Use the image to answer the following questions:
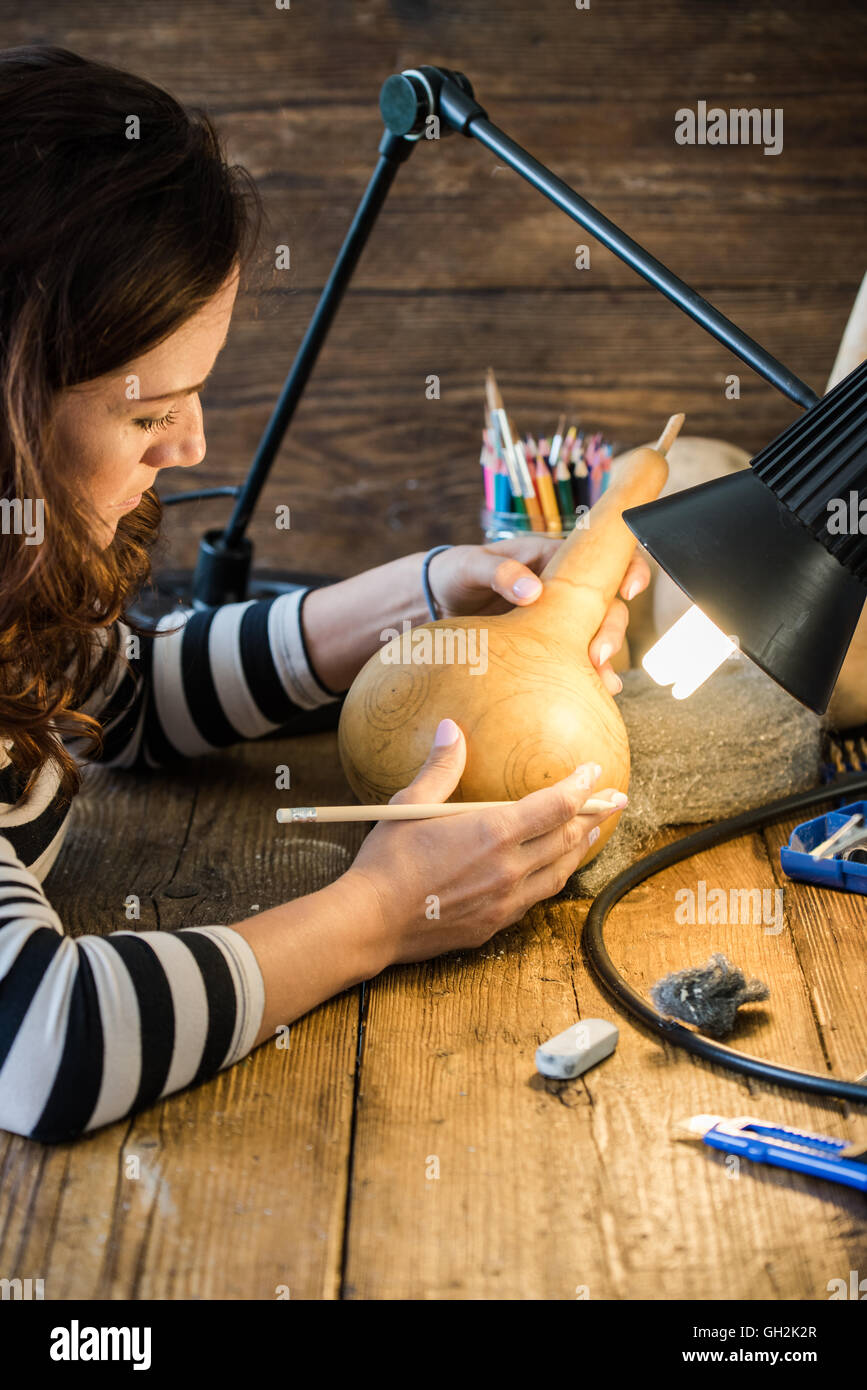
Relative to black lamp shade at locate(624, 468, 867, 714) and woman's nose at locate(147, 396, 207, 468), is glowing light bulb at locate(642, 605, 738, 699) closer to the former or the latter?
black lamp shade at locate(624, 468, 867, 714)

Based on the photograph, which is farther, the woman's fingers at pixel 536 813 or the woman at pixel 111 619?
the woman's fingers at pixel 536 813

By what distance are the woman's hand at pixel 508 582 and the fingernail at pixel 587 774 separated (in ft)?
0.36

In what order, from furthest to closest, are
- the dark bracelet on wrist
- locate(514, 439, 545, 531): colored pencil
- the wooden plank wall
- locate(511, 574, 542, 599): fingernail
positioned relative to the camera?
the wooden plank wall < locate(514, 439, 545, 531): colored pencil < the dark bracelet on wrist < locate(511, 574, 542, 599): fingernail

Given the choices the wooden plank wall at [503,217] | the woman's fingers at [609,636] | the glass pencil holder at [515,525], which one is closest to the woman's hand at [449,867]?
the woman's fingers at [609,636]

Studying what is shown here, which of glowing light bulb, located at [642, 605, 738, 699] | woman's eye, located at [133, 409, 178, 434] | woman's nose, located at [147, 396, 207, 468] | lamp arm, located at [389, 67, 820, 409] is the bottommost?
glowing light bulb, located at [642, 605, 738, 699]

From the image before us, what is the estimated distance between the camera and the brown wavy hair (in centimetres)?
65

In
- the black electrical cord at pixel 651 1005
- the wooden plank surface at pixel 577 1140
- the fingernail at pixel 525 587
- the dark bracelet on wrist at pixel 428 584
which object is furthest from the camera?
the dark bracelet on wrist at pixel 428 584

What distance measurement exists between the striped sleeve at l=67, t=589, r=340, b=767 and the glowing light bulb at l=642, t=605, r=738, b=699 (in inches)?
15.3

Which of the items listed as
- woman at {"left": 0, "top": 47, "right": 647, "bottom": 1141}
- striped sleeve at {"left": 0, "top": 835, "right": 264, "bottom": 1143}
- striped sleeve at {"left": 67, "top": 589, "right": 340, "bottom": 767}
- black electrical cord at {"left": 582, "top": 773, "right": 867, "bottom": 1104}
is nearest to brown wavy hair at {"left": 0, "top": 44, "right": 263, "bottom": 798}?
woman at {"left": 0, "top": 47, "right": 647, "bottom": 1141}

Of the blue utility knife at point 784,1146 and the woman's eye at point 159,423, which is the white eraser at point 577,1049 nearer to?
the blue utility knife at point 784,1146

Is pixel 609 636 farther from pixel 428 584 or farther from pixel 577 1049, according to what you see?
pixel 577 1049

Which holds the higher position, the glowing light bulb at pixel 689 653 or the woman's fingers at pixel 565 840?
the glowing light bulb at pixel 689 653

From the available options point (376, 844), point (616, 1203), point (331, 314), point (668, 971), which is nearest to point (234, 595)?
point (331, 314)

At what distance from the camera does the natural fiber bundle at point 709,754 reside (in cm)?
93
